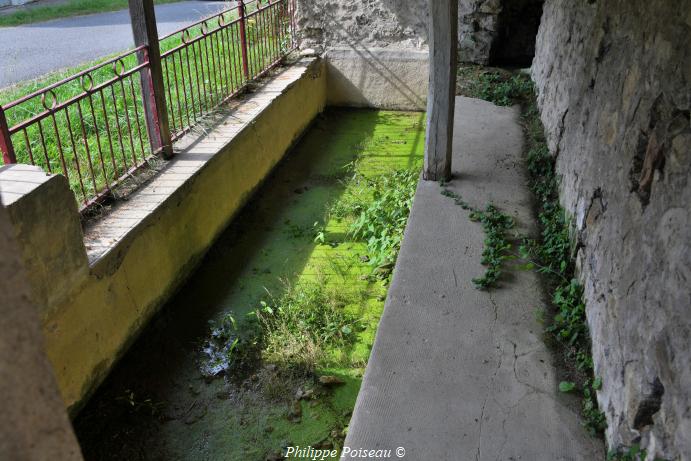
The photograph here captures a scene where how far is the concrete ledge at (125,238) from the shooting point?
3.02 metres

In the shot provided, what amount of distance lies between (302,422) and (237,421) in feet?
1.22

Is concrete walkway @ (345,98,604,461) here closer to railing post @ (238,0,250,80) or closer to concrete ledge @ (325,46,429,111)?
railing post @ (238,0,250,80)

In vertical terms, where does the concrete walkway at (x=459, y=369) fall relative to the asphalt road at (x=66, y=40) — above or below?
below

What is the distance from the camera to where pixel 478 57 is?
307 inches

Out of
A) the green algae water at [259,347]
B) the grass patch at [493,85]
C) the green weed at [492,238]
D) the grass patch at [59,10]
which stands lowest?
the green algae water at [259,347]

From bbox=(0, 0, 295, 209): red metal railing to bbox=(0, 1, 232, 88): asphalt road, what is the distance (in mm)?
1509

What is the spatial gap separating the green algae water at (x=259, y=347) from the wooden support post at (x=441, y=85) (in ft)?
2.17

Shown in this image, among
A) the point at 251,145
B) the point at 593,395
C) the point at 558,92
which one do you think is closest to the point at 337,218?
Result: the point at 251,145

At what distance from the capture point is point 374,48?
312 inches

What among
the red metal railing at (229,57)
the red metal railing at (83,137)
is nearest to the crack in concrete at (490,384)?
the red metal railing at (83,137)

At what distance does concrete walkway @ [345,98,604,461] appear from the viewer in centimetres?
249

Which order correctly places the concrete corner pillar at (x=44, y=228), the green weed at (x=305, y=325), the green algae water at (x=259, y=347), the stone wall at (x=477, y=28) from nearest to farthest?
the concrete corner pillar at (x=44, y=228), the green algae water at (x=259, y=347), the green weed at (x=305, y=325), the stone wall at (x=477, y=28)

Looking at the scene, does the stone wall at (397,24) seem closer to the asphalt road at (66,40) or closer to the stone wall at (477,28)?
the stone wall at (477,28)

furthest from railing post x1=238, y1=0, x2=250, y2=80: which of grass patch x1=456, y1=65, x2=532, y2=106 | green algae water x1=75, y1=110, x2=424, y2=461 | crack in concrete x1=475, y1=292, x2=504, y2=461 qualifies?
crack in concrete x1=475, y1=292, x2=504, y2=461
